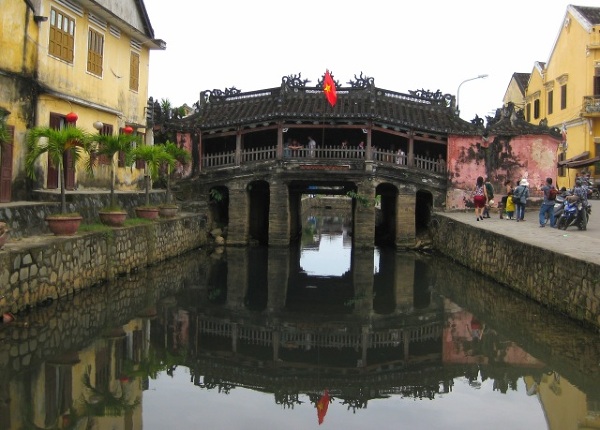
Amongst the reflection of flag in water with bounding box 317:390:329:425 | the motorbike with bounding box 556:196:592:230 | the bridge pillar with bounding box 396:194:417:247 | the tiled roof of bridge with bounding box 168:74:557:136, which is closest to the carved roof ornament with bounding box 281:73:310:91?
the tiled roof of bridge with bounding box 168:74:557:136

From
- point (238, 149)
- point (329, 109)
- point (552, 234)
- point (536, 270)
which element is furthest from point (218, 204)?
point (536, 270)

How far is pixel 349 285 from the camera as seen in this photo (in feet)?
50.7

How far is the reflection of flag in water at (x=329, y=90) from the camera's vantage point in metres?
24.8

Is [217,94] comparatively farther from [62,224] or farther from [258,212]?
[62,224]

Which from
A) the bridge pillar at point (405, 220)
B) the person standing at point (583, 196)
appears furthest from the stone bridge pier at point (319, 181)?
the person standing at point (583, 196)

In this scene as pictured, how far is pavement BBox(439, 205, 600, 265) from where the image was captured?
11.9 m

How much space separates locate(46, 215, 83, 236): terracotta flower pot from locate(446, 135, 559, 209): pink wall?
16.1m

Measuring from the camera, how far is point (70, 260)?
38.2 feet

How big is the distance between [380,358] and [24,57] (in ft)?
35.6

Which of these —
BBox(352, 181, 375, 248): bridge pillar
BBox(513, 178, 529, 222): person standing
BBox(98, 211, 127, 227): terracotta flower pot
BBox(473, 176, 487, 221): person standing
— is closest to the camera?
BBox(98, 211, 127, 227): terracotta flower pot

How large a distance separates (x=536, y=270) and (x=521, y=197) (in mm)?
7732

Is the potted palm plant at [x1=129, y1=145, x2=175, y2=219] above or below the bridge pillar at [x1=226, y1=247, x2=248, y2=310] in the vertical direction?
above

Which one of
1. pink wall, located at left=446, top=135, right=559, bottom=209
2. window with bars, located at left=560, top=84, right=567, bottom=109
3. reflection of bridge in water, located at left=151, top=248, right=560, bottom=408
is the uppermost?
window with bars, located at left=560, top=84, right=567, bottom=109

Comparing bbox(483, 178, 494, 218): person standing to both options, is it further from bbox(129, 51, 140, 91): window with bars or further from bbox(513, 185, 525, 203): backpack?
bbox(129, 51, 140, 91): window with bars
